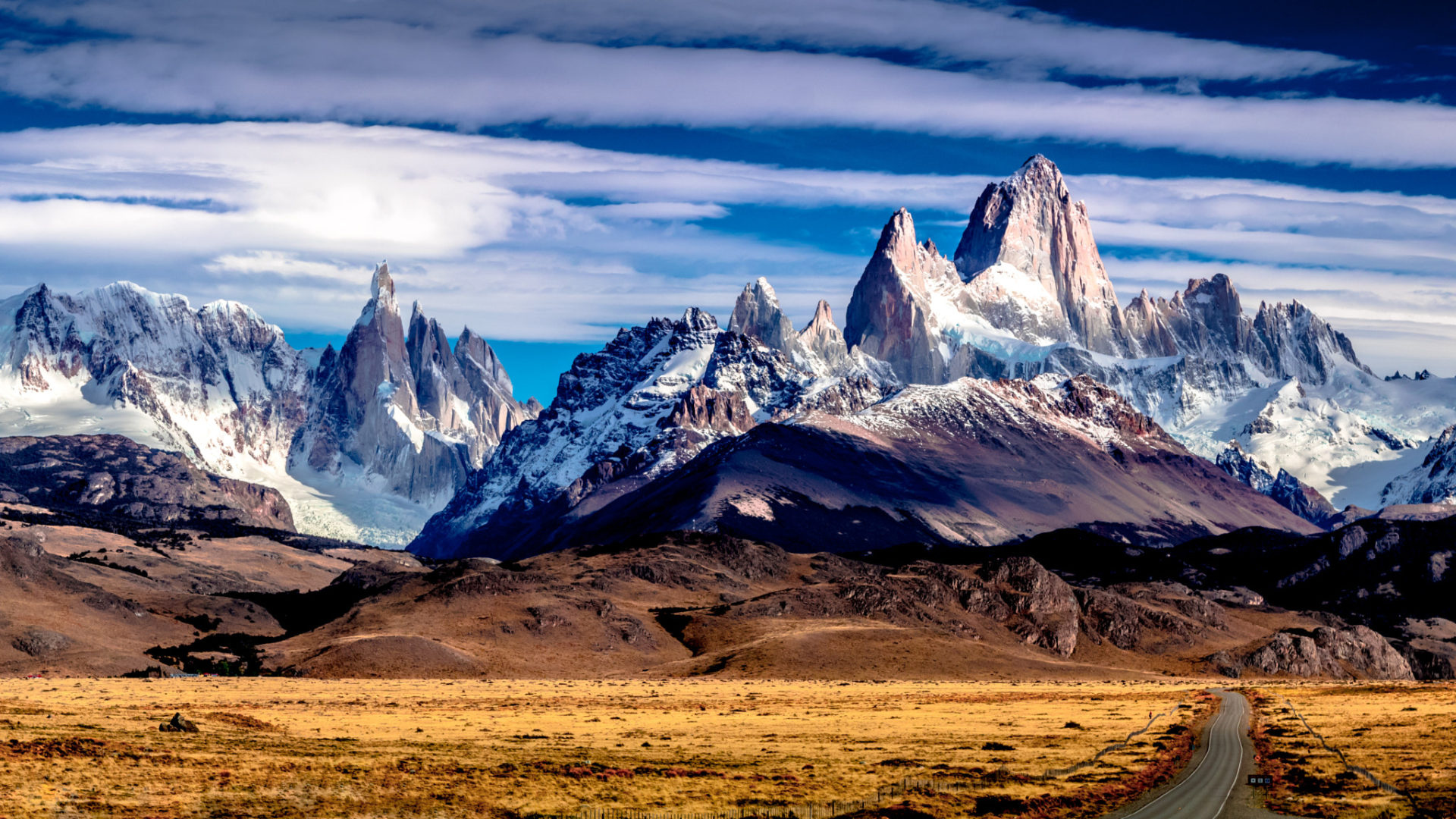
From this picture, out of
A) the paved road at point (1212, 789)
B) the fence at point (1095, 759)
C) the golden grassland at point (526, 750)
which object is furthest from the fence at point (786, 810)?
the paved road at point (1212, 789)

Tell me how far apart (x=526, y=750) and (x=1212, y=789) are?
131 feet

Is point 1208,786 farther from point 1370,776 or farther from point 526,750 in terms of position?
point 526,750

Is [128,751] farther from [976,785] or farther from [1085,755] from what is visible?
[1085,755]

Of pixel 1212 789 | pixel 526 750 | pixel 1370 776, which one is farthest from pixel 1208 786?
pixel 526 750

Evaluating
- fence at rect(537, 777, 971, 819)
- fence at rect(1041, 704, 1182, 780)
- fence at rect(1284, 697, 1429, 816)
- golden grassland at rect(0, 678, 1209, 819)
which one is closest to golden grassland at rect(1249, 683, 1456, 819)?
fence at rect(1284, 697, 1429, 816)

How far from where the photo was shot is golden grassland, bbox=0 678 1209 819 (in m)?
66.3

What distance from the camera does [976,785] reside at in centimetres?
7231

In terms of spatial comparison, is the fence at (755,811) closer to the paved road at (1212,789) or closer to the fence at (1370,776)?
the paved road at (1212,789)

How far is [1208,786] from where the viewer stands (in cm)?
7131

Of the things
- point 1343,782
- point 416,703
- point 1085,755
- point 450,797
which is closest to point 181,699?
point 416,703

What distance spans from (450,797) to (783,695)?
9535 cm

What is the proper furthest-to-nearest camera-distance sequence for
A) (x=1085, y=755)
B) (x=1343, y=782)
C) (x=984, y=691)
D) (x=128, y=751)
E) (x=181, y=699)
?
(x=984, y=691) → (x=181, y=699) → (x=1085, y=755) → (x=128, y=751) → (x=1343, y=782)

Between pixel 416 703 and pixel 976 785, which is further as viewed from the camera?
pixel 416 703

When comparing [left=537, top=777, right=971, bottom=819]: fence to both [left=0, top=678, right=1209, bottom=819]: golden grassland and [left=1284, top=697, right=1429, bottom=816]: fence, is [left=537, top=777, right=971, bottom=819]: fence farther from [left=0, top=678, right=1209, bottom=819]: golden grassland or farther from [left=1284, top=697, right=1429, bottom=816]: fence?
[left=1284, top=697, right=1429, bottom=816]: fence
